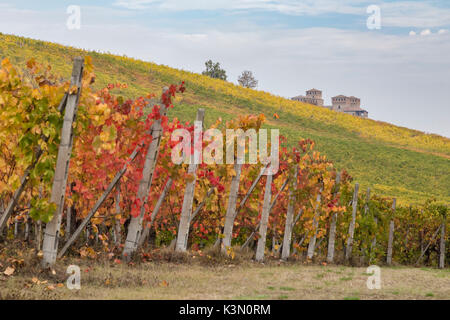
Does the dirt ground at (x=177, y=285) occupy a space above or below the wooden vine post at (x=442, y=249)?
above

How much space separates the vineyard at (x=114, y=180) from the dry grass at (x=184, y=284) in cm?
53

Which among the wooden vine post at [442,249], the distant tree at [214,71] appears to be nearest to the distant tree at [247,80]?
the distant tree at [214,71]

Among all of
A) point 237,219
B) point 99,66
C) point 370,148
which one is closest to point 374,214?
point 237,219

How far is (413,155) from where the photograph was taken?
62.2m

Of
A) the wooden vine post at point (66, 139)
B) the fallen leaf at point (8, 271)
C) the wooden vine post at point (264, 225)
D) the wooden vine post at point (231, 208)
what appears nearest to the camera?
the fallen leaf at point (8, 271)

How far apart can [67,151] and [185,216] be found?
4.17 meters

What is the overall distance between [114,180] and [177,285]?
2.21 metres

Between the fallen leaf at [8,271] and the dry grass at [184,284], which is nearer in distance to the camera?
the dry grass at [184,284]

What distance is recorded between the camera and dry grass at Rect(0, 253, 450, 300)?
729 cm

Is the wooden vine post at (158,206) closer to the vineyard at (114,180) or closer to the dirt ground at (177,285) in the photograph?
the vineyard at (114,180)

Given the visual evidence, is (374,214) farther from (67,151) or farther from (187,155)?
(67,151)

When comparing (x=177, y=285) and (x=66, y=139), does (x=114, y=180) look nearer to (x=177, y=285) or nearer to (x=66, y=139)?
(x=66, y=139)

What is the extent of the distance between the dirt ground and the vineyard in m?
0.50

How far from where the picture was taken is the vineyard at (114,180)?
8117 millimetres
